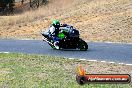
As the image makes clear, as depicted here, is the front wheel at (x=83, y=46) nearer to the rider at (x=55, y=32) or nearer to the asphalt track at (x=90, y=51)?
the asphalt track at (x=90, y=51)

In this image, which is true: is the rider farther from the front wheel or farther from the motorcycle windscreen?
the front wheel

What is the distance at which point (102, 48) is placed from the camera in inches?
777

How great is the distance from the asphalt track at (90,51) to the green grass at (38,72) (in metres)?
1.67

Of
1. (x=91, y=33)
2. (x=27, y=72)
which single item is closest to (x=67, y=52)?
(x=27, y=72)

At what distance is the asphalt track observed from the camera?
1661cm

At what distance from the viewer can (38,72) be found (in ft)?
41.8

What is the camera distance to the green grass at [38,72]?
34.7 feet

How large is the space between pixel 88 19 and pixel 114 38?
9.15 meters

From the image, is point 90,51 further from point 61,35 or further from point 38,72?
point 38,72

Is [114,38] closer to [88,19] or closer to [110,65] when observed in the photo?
[88,19]

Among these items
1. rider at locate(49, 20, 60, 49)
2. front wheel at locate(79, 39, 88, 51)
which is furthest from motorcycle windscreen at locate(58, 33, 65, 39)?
front wheel at locate(79, 39, 88, 51)

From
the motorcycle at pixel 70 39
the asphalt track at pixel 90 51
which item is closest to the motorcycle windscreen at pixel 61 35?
the motorcycle at pixel 70 39

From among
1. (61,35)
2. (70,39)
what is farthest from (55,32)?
(70,39)

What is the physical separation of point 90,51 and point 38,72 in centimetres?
638
